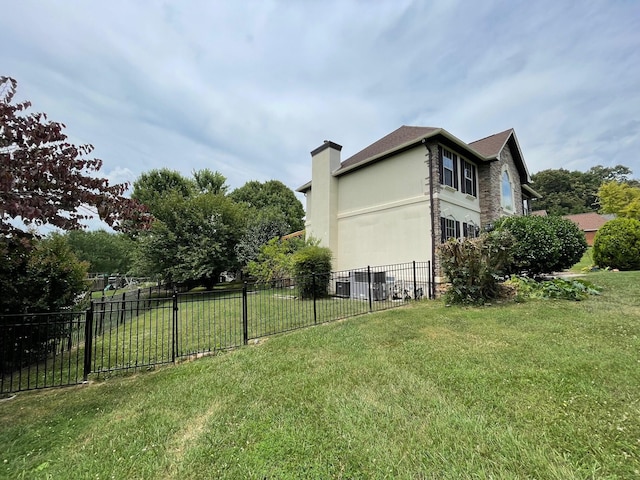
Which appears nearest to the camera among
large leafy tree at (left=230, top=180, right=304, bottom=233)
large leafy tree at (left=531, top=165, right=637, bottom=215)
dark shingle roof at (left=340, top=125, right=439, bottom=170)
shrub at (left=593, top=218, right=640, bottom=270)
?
dark shingle roof at (left=340, top=125, right=439, bottom=170)

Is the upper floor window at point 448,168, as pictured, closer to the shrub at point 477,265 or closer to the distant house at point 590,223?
the shrub at point 477,265

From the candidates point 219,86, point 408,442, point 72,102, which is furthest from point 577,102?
point 72,102

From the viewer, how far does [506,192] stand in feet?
48.3

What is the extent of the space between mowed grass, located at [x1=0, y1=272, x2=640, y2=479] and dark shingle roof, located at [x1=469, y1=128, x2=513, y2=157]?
33.9ft

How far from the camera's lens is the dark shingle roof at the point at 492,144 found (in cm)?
1330

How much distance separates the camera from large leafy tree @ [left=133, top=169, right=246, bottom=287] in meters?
16.7

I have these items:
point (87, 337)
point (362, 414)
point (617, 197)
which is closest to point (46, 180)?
point (87, 337)

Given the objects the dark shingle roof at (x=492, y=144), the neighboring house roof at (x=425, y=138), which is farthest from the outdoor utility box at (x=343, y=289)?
the dark shingle roof at (x=492, y=144)

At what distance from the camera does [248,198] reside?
106 feet

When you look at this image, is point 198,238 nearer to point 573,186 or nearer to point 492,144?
point 492,144

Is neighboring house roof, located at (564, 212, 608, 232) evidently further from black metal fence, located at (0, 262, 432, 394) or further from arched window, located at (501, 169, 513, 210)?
black metal fence, located at (0, 262, 432, 394)

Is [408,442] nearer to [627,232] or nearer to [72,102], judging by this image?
[72,102]

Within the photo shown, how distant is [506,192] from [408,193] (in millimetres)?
6834

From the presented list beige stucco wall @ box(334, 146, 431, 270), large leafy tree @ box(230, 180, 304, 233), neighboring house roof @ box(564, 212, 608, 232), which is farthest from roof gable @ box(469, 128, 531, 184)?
neighboring house roof @ box(564, 212, 608, 232)
